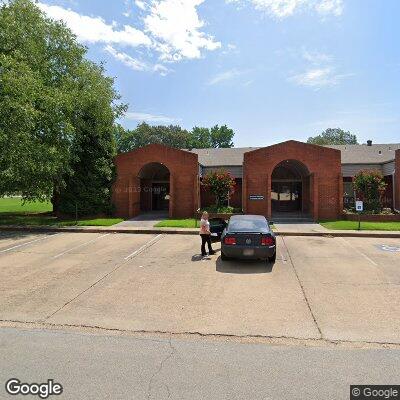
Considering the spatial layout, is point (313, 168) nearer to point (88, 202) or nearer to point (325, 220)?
point (325, 220)

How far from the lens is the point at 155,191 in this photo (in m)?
28.2

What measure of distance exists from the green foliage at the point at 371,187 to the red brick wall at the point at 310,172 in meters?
1.23

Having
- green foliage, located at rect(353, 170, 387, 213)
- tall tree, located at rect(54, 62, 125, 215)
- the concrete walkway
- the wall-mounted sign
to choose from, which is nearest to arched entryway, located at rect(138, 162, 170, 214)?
tall tree, located at rect(54, 62, 125, 215)

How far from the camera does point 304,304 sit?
271 inches

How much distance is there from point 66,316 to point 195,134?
86578 mm

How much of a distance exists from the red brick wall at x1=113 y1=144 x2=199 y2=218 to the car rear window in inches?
469

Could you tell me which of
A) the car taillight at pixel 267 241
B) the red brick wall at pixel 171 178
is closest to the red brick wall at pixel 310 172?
the red brick wall at pixel 171 178

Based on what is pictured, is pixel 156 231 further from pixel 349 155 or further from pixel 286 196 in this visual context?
pixel 349 155

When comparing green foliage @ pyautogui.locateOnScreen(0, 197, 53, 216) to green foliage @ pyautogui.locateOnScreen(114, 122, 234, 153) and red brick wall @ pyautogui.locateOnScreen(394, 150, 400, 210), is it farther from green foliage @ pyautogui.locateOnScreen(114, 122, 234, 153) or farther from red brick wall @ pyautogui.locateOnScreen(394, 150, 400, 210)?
green foliage @ pyautogui.locateOnScreen(114, 122, 234, 153)

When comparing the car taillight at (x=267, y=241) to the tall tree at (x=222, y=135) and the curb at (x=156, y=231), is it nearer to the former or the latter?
the curb at (x=156, y=231)

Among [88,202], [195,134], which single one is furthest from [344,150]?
[195,134]

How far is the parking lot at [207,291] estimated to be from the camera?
584 centimetres

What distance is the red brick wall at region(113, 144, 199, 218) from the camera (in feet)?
77.1

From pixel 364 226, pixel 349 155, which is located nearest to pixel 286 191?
pixel 349 155
